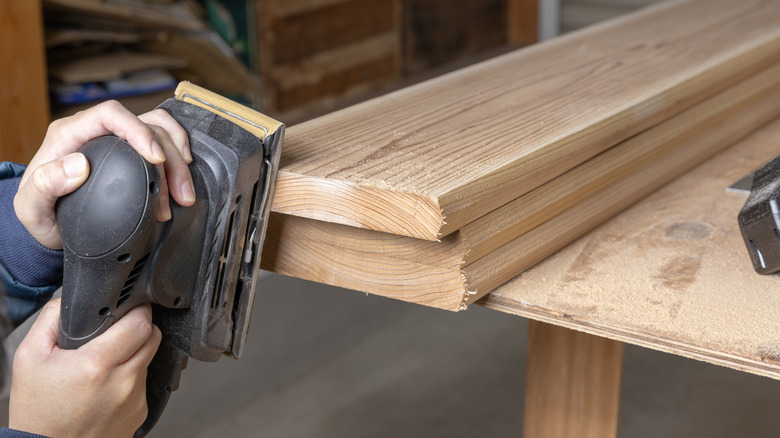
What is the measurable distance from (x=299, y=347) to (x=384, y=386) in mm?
269

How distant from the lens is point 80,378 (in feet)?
2.47

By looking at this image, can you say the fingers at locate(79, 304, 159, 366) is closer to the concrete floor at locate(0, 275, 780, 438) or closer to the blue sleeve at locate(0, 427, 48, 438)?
the blue sleeve at locate(0, 427, 48, 438)

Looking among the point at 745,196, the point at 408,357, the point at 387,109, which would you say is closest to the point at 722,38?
the point at 745,196

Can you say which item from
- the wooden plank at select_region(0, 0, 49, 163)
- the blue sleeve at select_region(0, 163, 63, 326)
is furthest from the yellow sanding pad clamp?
the wooden plank at select_region(0, 0, 49, 163)

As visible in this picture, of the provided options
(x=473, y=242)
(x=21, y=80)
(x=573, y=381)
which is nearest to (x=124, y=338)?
(x=473, y=242)

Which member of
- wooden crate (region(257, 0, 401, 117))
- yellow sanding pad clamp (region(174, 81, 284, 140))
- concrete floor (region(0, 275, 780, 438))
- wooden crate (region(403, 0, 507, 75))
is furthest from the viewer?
wooden crate (region(403, 0, 507, 75))

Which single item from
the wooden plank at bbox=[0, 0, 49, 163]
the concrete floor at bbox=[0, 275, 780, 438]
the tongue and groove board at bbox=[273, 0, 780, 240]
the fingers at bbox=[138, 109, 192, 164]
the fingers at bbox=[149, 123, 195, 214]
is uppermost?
the fingers at bbox=[138, 109, 192, 164]

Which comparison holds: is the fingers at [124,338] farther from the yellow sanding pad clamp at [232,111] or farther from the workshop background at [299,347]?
the workshop background at [299,347]

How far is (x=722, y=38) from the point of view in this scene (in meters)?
1.43

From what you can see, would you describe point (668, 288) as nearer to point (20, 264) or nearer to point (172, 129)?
point (172, 129)

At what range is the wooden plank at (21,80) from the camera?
195 cm

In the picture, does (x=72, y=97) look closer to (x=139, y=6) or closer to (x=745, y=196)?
(x=139, y=6)

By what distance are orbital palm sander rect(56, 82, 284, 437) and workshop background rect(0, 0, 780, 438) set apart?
3.05ft

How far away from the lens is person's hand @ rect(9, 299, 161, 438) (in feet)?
2.47
